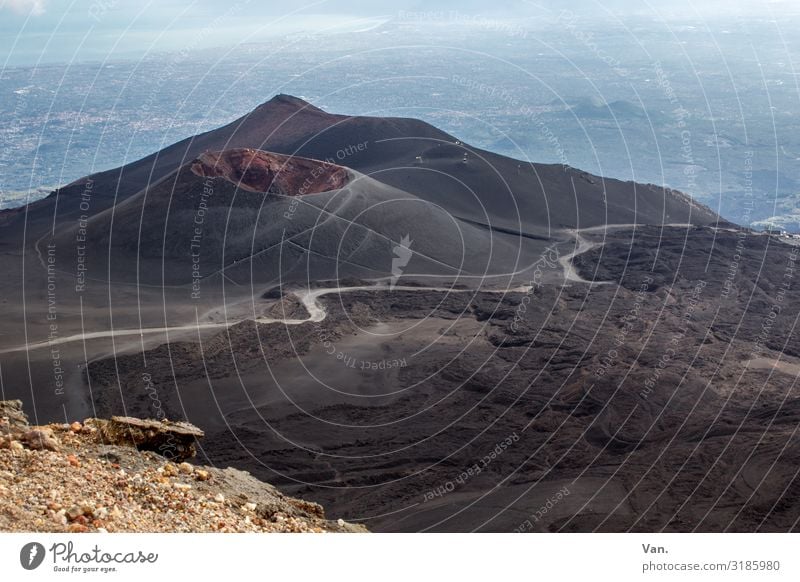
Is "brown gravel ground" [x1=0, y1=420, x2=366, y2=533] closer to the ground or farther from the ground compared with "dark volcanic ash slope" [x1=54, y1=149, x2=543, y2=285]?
farther from the ground

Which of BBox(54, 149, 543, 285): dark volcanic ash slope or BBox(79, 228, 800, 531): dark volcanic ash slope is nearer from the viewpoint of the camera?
BBox(79, 228, 800, 531): dark volcanic ash slope

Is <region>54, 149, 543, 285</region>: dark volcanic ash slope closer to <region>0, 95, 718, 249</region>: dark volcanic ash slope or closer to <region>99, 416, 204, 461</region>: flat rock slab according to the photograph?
<region>0, 95, 718, 249</region>: dark volcanic ash slope

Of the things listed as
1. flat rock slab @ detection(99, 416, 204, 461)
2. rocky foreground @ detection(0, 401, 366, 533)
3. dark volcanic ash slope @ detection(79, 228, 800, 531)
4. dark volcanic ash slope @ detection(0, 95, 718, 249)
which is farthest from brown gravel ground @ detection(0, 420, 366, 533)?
dark volcanic ash slope @ detection(0, 95, 718, 249)

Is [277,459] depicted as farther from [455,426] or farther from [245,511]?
[245,511]

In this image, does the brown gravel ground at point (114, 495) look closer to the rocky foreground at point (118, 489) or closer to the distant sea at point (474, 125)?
the rocky foreground at point (118, 489)

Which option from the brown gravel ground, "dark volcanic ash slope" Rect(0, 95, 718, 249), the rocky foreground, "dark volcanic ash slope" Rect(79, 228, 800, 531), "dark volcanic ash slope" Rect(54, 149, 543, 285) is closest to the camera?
the brown gravel ground

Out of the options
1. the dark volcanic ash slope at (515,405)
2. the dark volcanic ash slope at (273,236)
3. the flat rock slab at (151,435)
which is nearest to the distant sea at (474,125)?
the dark volcanic ash slope at (273,236)
